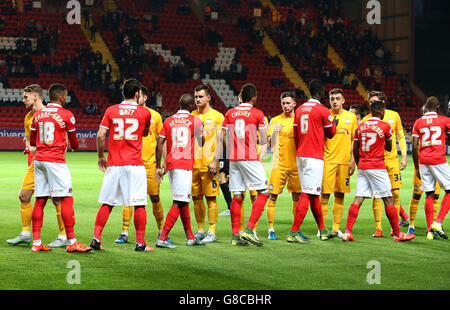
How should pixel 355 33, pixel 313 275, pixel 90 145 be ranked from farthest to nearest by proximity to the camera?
pixel 355 33 → pixel 90 145 → pixel 313 275

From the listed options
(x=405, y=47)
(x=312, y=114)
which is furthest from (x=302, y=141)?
(x=405, y=47)

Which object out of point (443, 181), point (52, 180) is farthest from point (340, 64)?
point (52, 180)

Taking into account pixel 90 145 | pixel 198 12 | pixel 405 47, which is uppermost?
pixel 198 12

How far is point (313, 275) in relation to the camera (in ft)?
24.0

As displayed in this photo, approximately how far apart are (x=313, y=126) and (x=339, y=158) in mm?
Result: 1170

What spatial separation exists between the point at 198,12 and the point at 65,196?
3592 cm

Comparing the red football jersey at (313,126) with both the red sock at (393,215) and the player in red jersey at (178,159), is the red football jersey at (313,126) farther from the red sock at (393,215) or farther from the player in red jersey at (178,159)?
the player in red jersey at (178,159)

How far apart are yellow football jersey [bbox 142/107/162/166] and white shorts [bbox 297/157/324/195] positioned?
2.19 meters

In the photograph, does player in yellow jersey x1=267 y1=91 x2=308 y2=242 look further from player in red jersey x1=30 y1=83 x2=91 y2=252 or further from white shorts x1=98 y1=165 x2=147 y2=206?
player in red jersey x1=30 y1=83 x2=91 y2=252

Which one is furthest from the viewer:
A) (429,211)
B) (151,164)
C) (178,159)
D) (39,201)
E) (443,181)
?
(429,211)

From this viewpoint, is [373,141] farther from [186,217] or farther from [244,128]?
[186,217]

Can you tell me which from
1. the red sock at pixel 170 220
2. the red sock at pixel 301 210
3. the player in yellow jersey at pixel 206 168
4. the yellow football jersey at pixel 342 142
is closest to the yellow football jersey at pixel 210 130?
the player in yellow jersey at pixel 206 168

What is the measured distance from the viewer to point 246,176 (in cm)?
944
